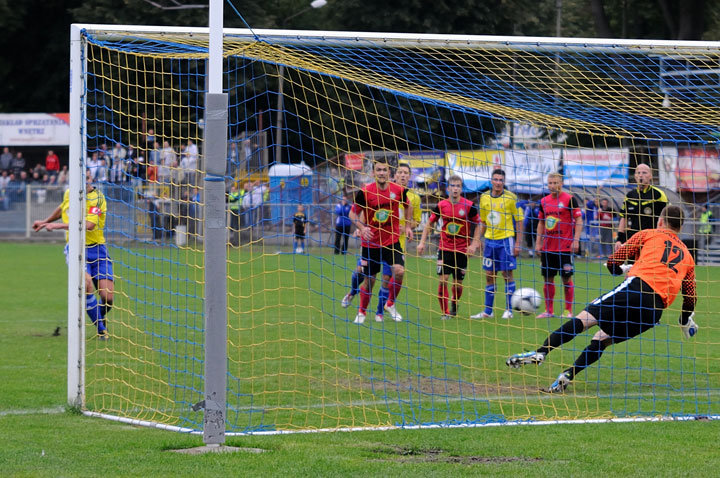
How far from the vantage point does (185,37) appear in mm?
7492

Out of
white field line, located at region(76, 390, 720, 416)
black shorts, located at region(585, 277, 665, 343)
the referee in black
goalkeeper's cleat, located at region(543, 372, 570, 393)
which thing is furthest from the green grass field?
the referee in black

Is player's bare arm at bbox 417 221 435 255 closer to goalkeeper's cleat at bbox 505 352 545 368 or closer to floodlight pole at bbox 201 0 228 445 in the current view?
goalkeeper's cleat at bbox 505 352 545 368

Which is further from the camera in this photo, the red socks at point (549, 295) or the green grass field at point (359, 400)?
the red socks at point (549, 295)

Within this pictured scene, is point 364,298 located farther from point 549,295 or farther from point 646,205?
point 646,205

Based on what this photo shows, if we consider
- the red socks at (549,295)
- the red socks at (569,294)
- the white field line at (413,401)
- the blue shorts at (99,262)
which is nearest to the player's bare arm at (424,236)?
the red socks at (549,295)

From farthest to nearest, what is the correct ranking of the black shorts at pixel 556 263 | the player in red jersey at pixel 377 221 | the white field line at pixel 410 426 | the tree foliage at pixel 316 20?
the tree foliage at pixel 316 20 → the black shorts at pixel 556 263 → the player in red jersey at pixel 377 221 → the white field line at pixel 410 426

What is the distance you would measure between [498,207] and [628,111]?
179 inches

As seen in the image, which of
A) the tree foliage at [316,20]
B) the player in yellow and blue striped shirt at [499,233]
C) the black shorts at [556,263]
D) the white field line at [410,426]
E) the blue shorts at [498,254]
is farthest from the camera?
the tree foliage at [316,20]

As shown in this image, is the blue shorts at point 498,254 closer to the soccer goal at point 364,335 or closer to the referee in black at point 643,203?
the soccer goal at point 364,335

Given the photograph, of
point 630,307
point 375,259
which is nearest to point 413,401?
point 630,307

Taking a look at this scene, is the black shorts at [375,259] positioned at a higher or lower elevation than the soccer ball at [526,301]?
higher

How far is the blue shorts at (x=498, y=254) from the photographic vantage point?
13.1 m

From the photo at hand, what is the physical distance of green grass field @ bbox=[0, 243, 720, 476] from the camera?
5723 mm

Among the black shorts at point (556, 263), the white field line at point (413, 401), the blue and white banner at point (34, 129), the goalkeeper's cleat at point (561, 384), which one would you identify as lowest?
the white field line at point (413, 401)
